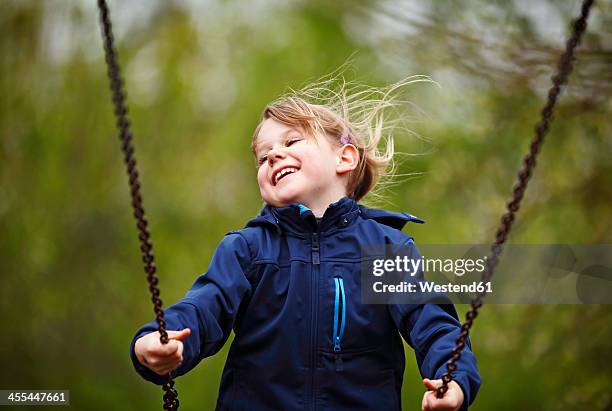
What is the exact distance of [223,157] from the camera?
7.14 m

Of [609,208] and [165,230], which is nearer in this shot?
[609,208]

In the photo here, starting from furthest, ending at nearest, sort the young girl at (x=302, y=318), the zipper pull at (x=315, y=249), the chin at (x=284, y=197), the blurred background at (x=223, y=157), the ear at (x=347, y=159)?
1. the blurred background at (x=223, y=157)
2. the ear at (x=347, y=159)
3. the chin at (x=284, y=197)
4. the zipper pull at (x=315, y=249)
5. the young girl at (x=302, y=318)

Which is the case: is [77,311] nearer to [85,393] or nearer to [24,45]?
[85,393]

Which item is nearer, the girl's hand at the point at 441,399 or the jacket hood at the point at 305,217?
the girl's hand at the point at 441,399

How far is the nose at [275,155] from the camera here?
2021 mm

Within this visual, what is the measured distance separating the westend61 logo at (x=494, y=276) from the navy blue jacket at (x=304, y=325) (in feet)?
0.11

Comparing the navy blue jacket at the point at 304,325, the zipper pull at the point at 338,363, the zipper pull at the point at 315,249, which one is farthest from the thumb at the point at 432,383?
the zipper pull at the point at 315,249

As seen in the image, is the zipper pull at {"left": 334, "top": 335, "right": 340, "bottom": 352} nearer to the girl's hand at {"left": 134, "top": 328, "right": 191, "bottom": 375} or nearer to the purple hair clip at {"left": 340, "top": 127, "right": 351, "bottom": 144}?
the girl's hand at {"left": 134, "top": 328, "right": 191, "bottom": 375}

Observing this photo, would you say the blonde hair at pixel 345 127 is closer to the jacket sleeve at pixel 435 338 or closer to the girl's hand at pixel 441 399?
the jacket sleeve at pixel 435 338

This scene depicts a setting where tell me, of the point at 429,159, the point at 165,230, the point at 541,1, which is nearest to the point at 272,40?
the point at 165,230

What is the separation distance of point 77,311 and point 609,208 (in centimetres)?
407

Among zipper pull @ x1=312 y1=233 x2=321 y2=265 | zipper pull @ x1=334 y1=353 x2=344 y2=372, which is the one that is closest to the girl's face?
zipper pull @ x1=312 y1=233 x2=321 y2=265

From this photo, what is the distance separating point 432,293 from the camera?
1.84 metres

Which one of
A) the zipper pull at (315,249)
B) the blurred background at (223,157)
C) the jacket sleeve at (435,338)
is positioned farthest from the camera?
the blurred background at (223,157)
